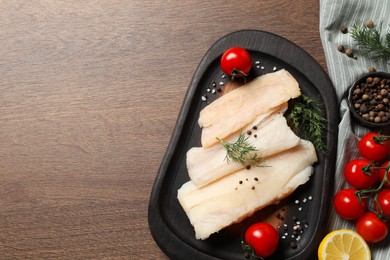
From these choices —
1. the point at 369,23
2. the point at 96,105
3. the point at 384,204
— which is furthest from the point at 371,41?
the point at 96,105

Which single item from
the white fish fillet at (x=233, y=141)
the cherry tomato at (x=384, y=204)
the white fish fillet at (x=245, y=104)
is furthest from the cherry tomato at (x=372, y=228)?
the white fish fillet at (x=245, y=104)

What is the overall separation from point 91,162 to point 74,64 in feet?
1.43

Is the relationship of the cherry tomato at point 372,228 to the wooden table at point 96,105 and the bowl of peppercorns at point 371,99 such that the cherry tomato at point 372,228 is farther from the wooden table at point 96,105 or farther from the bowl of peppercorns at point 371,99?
the wooden table at point 96,105

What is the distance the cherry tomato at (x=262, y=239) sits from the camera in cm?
219

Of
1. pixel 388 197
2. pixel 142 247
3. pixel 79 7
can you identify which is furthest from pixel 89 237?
pixel 388 197

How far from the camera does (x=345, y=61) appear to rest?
2.34m

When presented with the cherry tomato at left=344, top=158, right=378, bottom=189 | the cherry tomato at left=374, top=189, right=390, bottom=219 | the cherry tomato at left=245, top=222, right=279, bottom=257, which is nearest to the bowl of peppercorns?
the cherry tomato at left=344, top=158, right=378, bottom=189

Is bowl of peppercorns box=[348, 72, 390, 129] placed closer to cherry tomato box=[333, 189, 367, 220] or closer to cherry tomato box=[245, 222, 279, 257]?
cherry tomato box=[333, 189, 367, 220]

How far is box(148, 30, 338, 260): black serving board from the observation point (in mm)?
2301

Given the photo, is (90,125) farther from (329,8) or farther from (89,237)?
(329,8)

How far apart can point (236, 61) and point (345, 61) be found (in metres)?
0.46

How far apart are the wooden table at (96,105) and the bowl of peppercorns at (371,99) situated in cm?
23

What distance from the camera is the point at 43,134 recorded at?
2.47 metres

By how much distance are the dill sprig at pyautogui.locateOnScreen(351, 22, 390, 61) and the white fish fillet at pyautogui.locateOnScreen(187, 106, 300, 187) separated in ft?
1.35
